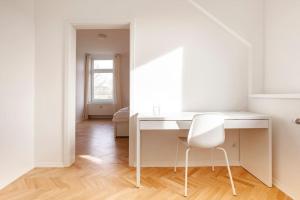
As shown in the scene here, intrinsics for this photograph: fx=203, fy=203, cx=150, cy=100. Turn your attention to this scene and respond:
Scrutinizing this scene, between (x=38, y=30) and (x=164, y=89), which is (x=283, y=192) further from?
(x=38, y=30)

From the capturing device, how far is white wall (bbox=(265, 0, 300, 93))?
217cm

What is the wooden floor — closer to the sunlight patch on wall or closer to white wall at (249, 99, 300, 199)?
white wall at (249, 99, 300, 199)

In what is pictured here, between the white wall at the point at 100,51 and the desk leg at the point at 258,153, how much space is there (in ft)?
12.1

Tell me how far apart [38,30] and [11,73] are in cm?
79

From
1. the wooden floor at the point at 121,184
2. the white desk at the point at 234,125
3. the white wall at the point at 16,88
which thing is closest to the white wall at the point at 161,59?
the white wall at the point at 16,88

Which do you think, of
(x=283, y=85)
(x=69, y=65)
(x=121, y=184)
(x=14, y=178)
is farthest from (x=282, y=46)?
(x=14, y=178)

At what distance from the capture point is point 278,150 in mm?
2184

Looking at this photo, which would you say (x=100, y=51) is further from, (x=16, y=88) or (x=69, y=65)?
(x=16, y=88)

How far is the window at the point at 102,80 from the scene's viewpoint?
8227 millimetres

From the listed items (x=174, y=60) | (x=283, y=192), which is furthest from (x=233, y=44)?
(x=283, y=192)

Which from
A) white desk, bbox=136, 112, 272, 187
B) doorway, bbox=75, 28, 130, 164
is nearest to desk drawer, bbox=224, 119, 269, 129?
white desk, bbox=136, 112, 272, 187

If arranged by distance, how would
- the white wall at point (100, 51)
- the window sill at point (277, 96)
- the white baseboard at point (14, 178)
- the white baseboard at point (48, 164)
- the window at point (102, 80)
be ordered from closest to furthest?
the window sill at point (277, 96) → the white baseboard at point (14, 178) → the white baseboard at point (48, 164) → the white wall at point (100, 51) → the window at point (102, 80)

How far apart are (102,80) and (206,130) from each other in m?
6.86

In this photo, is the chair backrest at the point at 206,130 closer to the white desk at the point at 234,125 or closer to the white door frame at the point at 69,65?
the white desk at the point at 234,125
